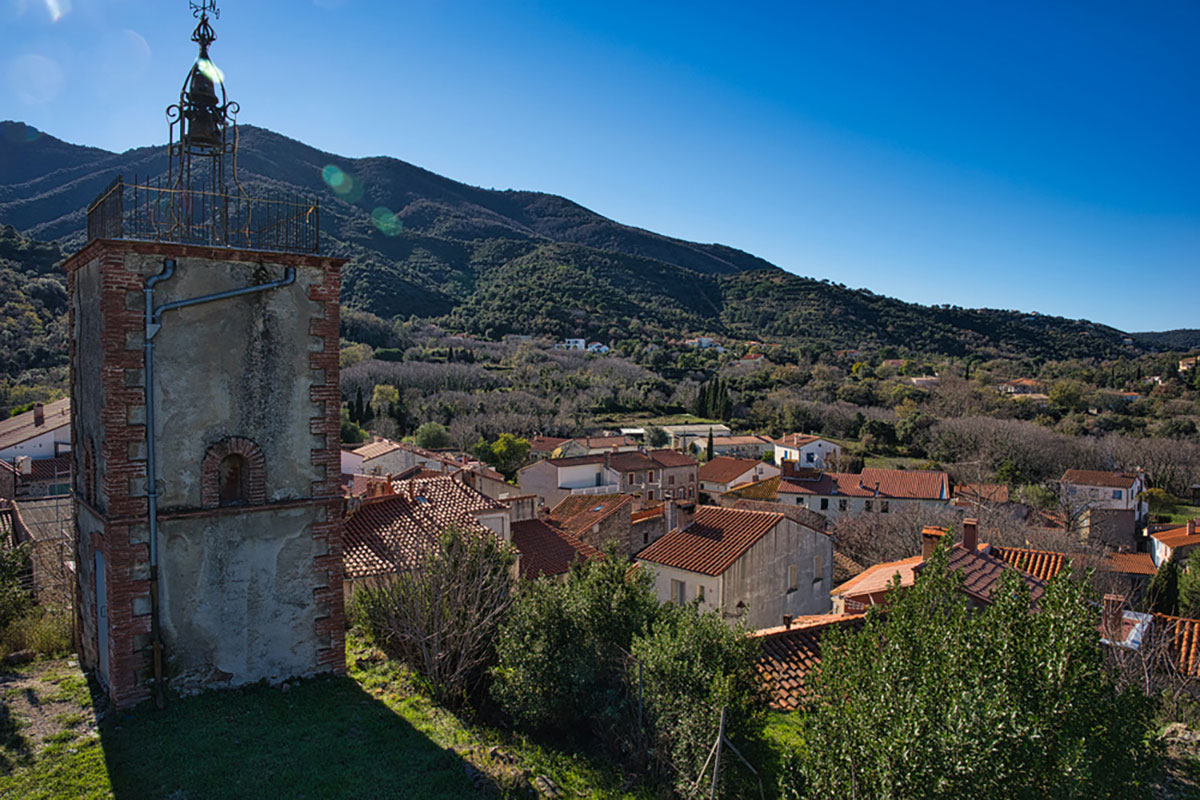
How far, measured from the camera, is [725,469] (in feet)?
189

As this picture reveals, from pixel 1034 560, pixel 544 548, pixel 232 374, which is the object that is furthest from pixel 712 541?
pixel 232 374


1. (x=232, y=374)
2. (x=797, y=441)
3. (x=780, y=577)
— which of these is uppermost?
(x=232, y=374)

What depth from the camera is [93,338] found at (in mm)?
Result: 9336

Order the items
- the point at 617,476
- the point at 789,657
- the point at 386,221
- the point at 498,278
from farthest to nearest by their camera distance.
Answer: the point at 386,221 < the point at 498,278 < the point at 617,476 < the point at 789,657

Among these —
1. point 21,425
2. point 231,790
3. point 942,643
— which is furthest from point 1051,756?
point 21,425

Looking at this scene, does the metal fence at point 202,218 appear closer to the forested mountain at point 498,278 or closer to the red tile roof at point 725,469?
the red tile roof at point 725,469

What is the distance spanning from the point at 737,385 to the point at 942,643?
93108 mm

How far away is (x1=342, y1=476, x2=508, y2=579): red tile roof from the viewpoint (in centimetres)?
1391

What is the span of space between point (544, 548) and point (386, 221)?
157 m

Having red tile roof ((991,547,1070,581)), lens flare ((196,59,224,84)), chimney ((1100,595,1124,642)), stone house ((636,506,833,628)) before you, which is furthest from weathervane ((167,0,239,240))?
red tile roof ((991,547,1070,581))

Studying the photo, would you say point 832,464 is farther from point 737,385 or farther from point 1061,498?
point 737,385

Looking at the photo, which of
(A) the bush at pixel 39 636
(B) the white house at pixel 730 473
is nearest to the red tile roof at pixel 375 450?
(B) the white house at pixel 730 473

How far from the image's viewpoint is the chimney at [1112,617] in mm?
13758

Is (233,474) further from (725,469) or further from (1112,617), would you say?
(725,469)
